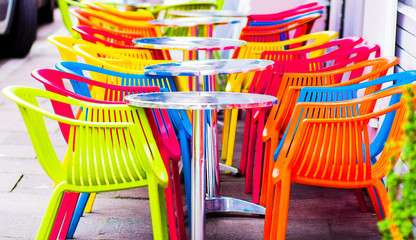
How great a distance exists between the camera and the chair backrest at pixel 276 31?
549 centimetres

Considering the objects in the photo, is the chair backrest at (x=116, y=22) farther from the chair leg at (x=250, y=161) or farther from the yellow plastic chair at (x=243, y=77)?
the chair leg at (x=250, y=161)

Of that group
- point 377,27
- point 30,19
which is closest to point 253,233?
point 377,27

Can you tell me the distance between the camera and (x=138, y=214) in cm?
389

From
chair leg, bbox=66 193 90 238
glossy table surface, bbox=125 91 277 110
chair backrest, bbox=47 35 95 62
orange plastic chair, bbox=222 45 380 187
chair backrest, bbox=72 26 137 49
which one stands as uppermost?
glossy table surface, bbox=125 91 277 110

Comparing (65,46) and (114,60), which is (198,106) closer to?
(114,60)

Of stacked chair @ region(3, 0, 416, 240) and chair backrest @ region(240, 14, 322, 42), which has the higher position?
stacked chair @ region(3, 0, 416, 240)

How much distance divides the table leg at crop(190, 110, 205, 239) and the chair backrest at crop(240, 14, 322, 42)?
262 cm

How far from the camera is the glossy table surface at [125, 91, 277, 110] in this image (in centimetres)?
262

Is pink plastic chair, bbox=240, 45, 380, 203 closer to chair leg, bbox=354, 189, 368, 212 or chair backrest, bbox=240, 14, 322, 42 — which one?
chair leg, bbox=354, 189, 368, 212

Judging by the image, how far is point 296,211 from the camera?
3.92m

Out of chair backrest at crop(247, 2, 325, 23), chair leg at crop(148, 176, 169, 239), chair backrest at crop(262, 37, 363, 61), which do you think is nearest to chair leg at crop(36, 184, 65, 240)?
chair leg at crop(148, 176, 169, 239)

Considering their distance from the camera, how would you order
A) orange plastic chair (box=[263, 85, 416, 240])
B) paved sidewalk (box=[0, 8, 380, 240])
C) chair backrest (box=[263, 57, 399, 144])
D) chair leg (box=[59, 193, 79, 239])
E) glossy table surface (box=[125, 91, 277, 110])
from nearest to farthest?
glossy table surface (box=[125, 91, 277, 110]), orange plastic chair (box=[263, 85, 416, 240]), chair leg (box=[59, 193, 79, 239]), paved sidewalk (box=[0, 8, 380, 240]), chair backrest (box=[263, 57, 399, 144])

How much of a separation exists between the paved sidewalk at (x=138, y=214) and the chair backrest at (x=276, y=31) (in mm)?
1411

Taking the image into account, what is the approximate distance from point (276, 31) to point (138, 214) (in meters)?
2.25
